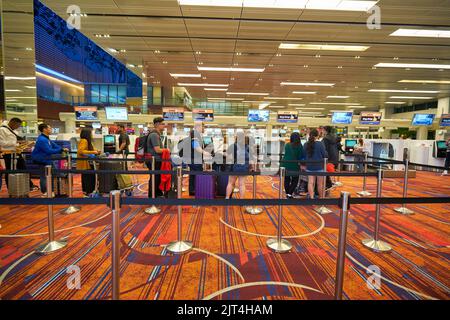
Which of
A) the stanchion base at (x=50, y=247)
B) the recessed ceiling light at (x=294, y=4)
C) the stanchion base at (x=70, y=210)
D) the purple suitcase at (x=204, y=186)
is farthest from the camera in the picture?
the recessed ceiling light at (x=294, y=4)

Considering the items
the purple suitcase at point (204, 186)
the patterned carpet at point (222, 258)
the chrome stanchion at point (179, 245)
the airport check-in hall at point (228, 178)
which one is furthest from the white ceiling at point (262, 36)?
the chrome stanchion at point (179, 245)

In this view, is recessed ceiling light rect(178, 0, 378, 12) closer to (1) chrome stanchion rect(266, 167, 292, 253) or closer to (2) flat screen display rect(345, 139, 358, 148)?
(1) chrome stanchion rect(266, 167, 292, 253)

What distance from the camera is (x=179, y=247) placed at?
294cm

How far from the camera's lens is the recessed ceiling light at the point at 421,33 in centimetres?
703

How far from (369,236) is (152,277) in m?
2.85

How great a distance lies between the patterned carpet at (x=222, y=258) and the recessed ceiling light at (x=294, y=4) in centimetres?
458

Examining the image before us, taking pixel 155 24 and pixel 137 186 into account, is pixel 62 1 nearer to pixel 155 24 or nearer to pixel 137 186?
pixel 155 24

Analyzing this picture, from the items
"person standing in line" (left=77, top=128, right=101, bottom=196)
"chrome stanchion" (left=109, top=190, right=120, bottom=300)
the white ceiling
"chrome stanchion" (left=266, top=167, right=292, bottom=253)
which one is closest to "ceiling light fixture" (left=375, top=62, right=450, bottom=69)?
the white ceiling

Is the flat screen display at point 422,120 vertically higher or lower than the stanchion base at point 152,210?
higher

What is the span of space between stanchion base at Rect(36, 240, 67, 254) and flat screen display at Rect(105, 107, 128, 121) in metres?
9.14

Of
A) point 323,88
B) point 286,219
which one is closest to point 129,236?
point 286,219

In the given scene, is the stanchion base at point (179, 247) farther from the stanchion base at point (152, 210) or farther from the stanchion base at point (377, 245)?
the stanchion base at point (377, 245)

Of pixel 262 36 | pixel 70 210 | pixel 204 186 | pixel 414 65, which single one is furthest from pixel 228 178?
pixel 414 65
